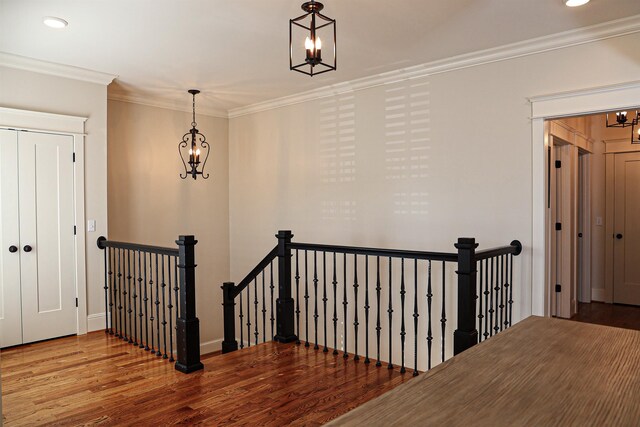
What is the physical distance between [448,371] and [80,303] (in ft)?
15.7

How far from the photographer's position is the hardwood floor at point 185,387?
2.74 m

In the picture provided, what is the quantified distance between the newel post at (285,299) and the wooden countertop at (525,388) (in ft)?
10.6

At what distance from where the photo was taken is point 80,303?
468cm

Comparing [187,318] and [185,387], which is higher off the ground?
[187,318]

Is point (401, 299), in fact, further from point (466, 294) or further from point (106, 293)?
point (106, 293)

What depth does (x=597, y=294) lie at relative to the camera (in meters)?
6.64

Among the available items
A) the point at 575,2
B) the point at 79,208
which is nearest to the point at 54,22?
the point at 79,208

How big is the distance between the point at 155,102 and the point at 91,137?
53.2 inches

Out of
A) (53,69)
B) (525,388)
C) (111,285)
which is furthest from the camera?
(111,285)

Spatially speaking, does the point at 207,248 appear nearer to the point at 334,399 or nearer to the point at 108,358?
the point at 108,358

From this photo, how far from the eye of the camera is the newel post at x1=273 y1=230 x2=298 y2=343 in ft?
13.6

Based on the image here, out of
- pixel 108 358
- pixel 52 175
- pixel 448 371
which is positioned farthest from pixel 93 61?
pixel 448 371

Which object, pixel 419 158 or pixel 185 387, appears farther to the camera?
pixel 419 158

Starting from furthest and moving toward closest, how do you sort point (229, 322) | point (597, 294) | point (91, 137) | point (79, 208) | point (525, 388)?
point (597, 294)
point (91, 137)
point (79, 208)
point (229, 322)
point (525, 388)
